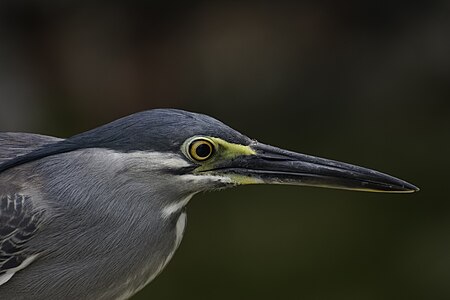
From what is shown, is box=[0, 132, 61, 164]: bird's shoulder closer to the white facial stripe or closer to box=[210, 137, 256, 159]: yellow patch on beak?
the white facial stripe

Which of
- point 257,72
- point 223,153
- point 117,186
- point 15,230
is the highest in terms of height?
point 257,72

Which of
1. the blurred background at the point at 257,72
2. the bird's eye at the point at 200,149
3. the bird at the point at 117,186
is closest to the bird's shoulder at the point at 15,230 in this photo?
the bird at the point at 117,186

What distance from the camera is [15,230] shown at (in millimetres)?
2748

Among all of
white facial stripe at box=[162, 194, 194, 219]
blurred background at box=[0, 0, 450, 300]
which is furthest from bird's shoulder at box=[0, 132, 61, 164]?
blurred background at box=[0, 0, 450, 300]

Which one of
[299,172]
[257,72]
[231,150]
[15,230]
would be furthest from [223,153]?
[257,72]

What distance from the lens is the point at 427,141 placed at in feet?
25.3

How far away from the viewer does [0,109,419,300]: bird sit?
8.82ft

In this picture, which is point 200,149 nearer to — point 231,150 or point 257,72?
point 231,150

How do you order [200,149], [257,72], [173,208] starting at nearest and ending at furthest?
[200,149], [173,208], [257,72]

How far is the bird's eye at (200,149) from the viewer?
8.75ft

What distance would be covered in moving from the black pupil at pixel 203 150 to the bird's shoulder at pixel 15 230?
1.65ft

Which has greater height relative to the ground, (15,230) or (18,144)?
(18,144)

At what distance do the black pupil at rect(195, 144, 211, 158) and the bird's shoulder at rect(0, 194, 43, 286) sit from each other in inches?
19.8

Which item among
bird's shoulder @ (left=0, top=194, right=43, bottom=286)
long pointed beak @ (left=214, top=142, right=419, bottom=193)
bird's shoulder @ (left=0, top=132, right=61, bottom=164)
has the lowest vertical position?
bird's shoulder @ (left=0, top=194, right=43, bottom=286)
